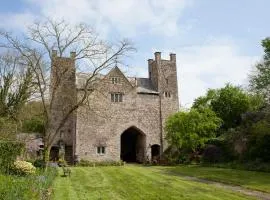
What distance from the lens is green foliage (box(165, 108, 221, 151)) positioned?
38750 mm

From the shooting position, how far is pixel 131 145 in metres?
50.4

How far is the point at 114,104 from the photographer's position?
45.1 m

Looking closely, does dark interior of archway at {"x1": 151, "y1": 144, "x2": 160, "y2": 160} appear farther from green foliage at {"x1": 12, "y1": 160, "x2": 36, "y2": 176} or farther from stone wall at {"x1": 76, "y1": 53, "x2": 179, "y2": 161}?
green foliage at {"x1": 12, "y1": 160, "x2": 36, "y2": 176}

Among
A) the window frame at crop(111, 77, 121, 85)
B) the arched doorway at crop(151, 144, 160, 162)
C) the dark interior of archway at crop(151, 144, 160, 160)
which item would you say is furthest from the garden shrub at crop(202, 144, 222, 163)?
the window frame at crop(111, 77, 121, 85)

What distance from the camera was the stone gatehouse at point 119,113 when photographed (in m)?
43.0

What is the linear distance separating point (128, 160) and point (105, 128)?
7709 mm

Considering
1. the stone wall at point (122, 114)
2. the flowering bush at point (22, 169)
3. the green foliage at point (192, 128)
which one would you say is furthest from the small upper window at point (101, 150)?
the flowering bush at point (22, 169)

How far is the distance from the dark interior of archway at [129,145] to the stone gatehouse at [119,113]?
0.14 m

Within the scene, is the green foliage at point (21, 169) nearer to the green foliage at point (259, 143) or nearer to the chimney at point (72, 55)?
the chimney at point (72, 55)

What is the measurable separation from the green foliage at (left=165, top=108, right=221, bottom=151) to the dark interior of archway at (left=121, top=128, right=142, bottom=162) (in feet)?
33.5

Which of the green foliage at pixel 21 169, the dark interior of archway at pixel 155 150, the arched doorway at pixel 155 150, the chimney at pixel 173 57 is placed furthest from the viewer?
the chimney at pixel 173 57

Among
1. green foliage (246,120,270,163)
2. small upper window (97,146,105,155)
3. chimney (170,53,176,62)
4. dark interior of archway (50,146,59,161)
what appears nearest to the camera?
green foliage (246,120,270,163)

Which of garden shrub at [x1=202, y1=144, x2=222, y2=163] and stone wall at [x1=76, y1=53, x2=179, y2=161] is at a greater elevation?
stone wall at [x1=76, y1=53, x2=179, y2=161]

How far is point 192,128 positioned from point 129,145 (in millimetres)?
13801
